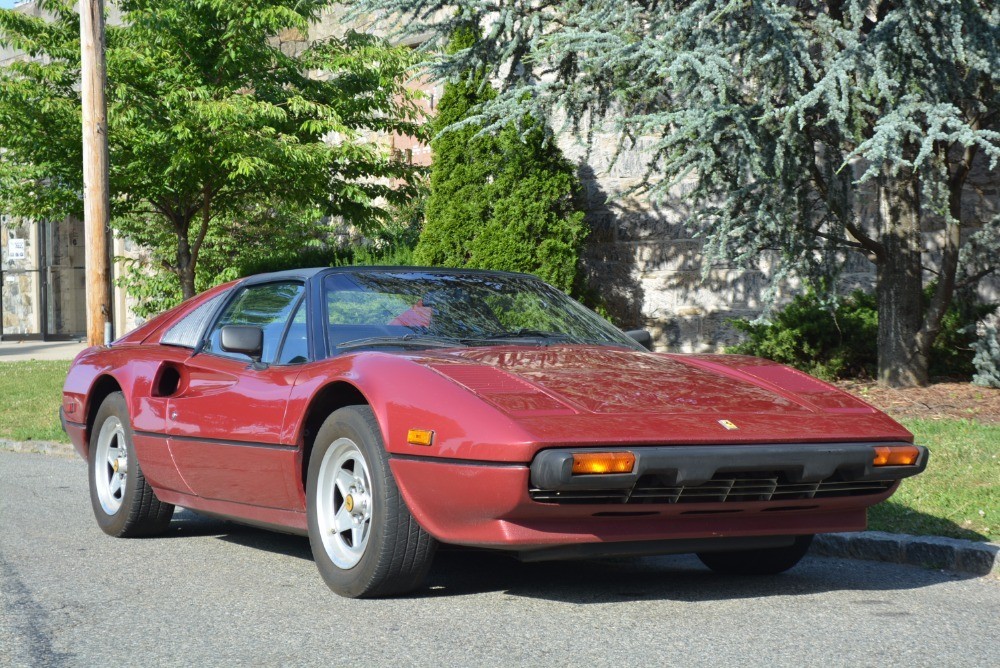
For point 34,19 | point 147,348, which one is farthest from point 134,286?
point 147,348

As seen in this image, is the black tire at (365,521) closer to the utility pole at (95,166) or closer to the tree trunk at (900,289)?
the tree trunk at (900,289)

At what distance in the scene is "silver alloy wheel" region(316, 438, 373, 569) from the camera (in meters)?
4.71

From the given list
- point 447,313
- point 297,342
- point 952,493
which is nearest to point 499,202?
point 952,493

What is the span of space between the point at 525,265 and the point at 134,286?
33.8ft

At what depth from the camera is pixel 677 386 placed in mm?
4754

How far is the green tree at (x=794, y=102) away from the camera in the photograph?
8.69m

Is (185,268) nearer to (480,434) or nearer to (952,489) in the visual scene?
(952,489)

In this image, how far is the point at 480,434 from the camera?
4.18m

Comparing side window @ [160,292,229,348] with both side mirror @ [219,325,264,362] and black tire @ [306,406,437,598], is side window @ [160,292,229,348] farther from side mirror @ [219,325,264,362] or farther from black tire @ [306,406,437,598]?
black tire @ [306,406,437,598]

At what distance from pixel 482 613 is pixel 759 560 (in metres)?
1.52

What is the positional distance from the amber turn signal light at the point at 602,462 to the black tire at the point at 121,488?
313 cm

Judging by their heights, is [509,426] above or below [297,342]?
below

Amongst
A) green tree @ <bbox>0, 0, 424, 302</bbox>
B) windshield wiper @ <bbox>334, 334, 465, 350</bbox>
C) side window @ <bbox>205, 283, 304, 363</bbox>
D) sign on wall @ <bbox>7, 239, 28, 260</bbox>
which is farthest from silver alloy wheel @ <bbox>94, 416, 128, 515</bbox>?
sign on wall @ <bbox>7, 239, 28, 260</bbox>

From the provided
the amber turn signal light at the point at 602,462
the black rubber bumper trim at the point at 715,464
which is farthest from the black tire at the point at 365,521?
the amber turn signal light at the point at 602,462
